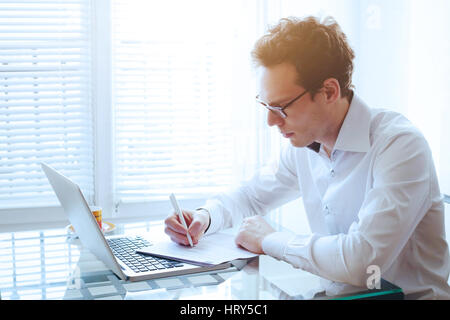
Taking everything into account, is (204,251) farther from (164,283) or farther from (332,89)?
(332,89)

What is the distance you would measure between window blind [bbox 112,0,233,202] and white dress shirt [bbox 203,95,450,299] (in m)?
0.78

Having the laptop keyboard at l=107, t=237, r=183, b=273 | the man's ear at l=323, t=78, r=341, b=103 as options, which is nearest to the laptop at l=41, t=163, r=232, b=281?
the laptop keyboard at l=107, t=237, r=183, b=273

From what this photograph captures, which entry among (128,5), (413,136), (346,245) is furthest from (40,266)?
(128,5)

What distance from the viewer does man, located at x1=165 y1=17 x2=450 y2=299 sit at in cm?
133

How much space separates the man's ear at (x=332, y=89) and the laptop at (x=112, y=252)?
57 cm

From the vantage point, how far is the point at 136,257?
1.45 m

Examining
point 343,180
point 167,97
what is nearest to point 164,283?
point 343,180

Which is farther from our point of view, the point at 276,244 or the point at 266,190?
the point at 266,190

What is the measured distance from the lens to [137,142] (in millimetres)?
2510

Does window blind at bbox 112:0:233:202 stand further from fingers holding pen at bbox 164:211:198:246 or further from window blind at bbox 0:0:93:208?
fingers holding pen at bbox 164:211:198:246

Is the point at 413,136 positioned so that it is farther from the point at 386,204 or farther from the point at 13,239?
the point at 13,239

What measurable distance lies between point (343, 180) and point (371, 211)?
0.28 metres

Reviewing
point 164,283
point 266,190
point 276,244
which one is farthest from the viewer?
point 266,190

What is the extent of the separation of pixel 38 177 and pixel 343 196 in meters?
1.44
